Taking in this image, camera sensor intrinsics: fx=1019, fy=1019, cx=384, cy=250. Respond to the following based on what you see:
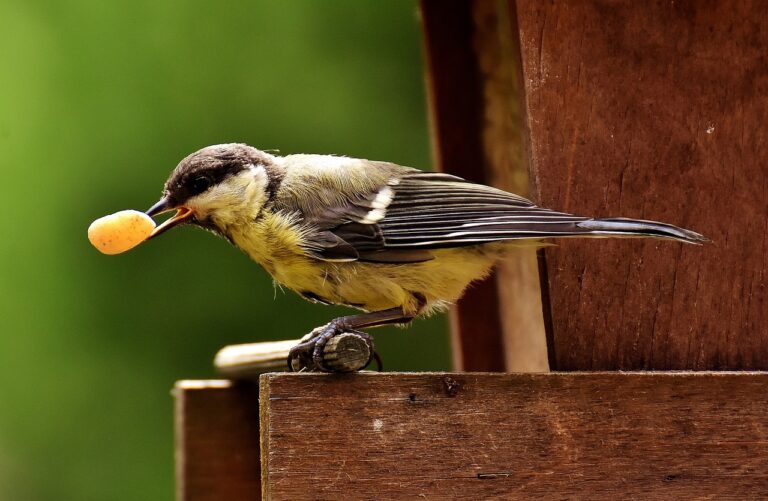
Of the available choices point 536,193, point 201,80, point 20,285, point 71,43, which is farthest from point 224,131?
point 536,193

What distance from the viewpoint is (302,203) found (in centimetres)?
223

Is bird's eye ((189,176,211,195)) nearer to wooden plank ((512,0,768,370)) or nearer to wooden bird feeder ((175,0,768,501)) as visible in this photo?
wooden bird feeder ((175,0,768,501))

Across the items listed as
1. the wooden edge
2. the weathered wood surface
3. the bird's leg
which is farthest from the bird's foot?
the weathered wood surface

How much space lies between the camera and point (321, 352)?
1715 millimetres

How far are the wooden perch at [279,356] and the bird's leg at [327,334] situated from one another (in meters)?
0.02

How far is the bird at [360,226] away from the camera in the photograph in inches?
79.9

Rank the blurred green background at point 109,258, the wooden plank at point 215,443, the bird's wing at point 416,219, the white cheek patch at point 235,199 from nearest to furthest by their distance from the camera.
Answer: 1. the bird's wing at point 416,219
2. the white cheek patch at point 235,199
3. the wooden plank at point 215,443
4. the blurred green background at point 109,258

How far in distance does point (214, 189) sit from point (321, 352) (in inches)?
30.4

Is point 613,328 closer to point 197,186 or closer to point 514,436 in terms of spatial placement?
point 514,436

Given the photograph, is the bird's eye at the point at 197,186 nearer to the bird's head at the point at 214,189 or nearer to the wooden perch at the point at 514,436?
the bird's head at the point at 214,189

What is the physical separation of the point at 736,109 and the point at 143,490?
2.42 metres

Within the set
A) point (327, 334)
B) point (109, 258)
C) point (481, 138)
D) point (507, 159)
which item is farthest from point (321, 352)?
point (109, 258)

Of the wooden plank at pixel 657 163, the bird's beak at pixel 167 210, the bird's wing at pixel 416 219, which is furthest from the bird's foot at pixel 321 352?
the bird's beak at pixel 167 210

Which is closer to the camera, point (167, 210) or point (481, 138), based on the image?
point (167, 210)
